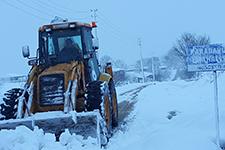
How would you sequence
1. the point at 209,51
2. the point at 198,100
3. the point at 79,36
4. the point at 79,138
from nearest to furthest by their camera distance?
the point at 79,138 < the point at 209,51 < the point at 79,36 < the point at 198,100

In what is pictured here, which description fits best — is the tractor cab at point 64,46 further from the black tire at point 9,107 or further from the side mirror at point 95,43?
the black tire at point 9,107

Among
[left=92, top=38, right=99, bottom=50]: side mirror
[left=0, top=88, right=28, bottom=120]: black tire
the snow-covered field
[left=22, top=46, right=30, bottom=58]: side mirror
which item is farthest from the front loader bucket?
[left=92, top=38, right=99, bottom=50]: side mirror

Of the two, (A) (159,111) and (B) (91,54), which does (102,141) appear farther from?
(A) (159,111)

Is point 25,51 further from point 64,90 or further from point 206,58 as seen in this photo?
point 206,58

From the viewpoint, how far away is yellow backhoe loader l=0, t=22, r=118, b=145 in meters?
9.03

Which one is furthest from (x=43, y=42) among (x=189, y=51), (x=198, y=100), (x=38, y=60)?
(x=198, y=100)

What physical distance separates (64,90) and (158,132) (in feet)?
7.30

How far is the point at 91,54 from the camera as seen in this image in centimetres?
1139

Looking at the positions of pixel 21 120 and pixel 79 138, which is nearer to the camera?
pixel 79 138

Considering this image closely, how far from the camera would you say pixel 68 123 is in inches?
359

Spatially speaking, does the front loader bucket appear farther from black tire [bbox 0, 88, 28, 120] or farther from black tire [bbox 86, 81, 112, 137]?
black tire [bbox 0, 88, 28, 120]

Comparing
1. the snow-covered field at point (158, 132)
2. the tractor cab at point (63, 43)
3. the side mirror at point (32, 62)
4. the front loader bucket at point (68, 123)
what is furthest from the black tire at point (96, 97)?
the side mirror at point (32, 62)

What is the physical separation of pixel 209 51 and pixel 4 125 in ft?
14.6

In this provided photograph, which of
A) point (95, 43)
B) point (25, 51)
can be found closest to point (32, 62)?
point (25, 51)
